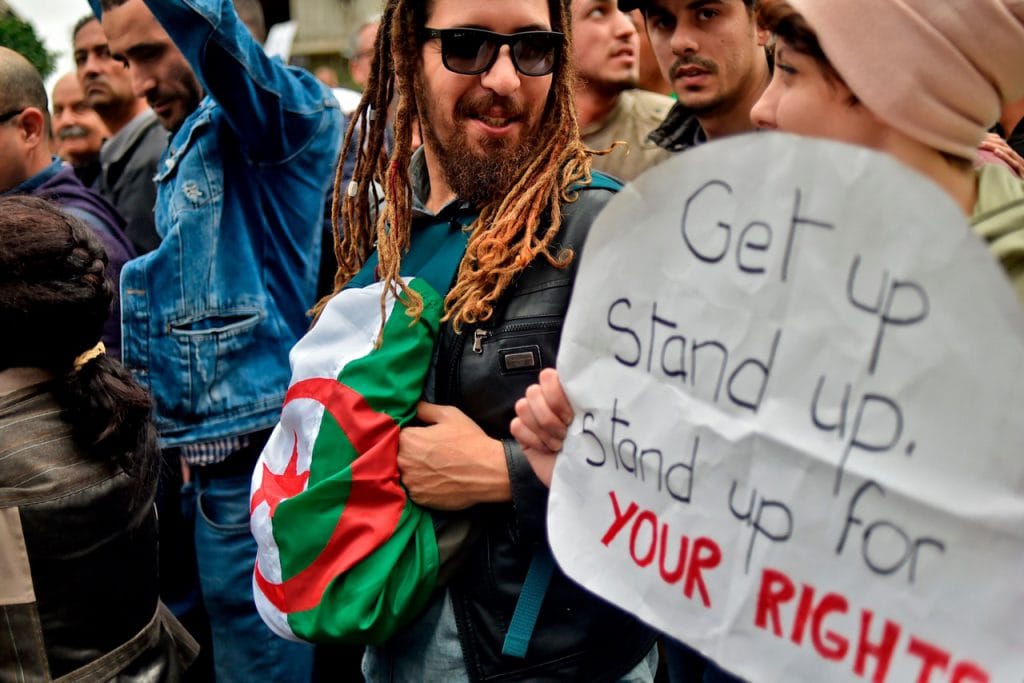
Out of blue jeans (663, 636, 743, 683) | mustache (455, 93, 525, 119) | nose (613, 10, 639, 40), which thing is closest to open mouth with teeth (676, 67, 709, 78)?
nose (613, 10, 639, 40)

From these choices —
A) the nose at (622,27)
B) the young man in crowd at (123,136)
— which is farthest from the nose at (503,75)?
the young man in crowd at (123,136)

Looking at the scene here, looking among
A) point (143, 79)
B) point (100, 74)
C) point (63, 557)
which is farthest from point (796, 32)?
point (100, 74)

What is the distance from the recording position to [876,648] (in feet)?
3.52

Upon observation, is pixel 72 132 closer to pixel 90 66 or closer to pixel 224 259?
pixel 90 66

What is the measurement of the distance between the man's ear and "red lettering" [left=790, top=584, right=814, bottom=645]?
322 centimetres

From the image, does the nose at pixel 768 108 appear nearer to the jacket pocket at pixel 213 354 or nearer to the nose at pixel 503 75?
the nose at pixel 503 75

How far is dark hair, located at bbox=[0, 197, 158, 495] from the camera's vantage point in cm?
207

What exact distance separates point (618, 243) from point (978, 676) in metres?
0.66

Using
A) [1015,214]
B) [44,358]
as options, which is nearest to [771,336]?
[1015,214]

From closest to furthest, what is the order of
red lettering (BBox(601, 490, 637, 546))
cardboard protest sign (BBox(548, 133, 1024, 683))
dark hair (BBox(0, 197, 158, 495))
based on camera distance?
1. cardboard protest sign (BBox(548, 133, 1024, 683))
2. red lettering (BBox(601, 490, 637, 546))
3. dark hair (BBox(0, 197, 158, 495))

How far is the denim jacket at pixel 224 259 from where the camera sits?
288 cm

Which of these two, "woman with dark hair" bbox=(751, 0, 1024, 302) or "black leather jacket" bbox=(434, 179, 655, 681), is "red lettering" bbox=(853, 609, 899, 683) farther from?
"black leather jacket" bbox=(434, 179, 655, 681)

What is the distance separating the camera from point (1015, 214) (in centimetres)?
123

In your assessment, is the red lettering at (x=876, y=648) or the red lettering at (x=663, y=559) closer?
the red lettering at (x=876, y=648)
